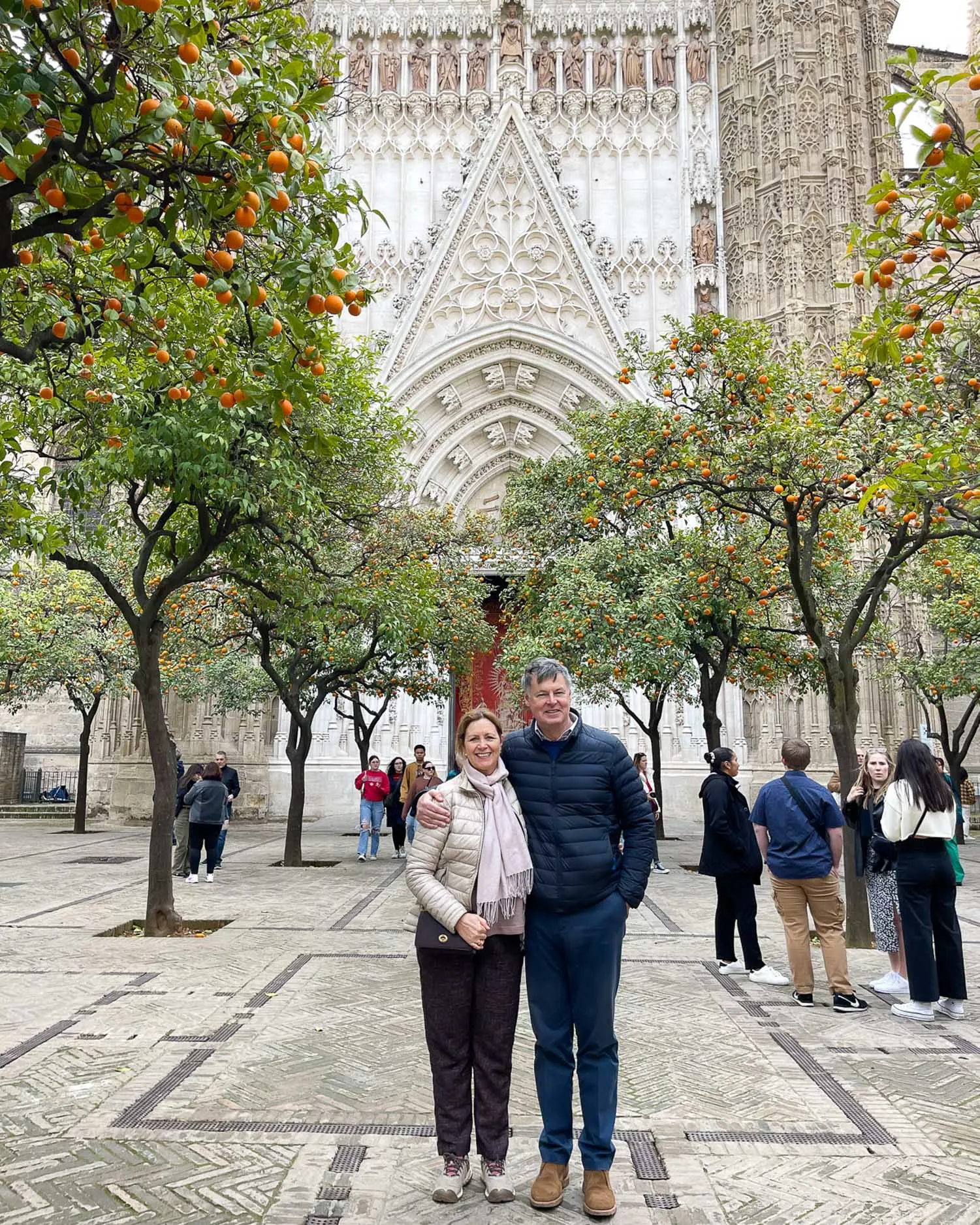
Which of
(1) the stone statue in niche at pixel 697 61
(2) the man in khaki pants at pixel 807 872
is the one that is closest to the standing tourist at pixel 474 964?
(2) the man in khaki pants at pixel 807 872

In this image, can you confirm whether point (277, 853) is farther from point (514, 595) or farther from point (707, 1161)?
point (707, 1161)

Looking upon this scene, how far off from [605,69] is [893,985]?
27190 millimetres

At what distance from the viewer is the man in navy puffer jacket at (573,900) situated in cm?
330

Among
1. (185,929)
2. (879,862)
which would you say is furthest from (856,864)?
(185,929)

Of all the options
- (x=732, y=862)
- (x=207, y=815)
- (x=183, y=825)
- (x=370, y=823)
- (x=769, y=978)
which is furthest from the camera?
(x=370, y=823)

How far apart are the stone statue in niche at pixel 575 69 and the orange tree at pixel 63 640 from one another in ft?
63.8

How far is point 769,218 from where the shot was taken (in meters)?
24.3

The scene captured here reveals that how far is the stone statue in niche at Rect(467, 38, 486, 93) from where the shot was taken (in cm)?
2644

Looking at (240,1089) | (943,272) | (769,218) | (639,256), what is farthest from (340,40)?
(240,1089)

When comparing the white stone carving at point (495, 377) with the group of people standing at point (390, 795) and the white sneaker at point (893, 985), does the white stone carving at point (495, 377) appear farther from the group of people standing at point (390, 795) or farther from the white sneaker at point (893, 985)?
the white sneaker at point (893, 985)

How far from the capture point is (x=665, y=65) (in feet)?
86.6

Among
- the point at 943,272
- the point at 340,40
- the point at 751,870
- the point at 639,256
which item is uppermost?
the point at 340,40

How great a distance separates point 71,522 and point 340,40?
851 inches

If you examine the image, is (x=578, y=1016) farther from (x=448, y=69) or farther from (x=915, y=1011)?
(x=448, y=69)
